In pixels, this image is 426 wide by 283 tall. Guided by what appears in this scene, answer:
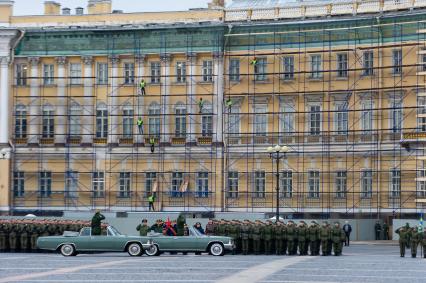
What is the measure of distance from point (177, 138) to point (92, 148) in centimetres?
540

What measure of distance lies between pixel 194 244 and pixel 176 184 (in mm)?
31994

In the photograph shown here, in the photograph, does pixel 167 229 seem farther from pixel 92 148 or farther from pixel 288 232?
pixel 92 148

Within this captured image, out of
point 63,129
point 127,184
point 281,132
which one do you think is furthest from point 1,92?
point 281,132

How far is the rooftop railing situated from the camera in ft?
243

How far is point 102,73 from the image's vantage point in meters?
82.2

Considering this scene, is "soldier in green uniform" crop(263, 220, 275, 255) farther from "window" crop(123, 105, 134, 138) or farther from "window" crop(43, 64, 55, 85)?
"window" crop(43, 64, 55, 85)

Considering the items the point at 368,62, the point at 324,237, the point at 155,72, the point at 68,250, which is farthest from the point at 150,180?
the point at 68,250

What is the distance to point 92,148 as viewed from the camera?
8144cm

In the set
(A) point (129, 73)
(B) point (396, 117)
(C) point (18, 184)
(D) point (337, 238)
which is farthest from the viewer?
(C) point (18, 184)

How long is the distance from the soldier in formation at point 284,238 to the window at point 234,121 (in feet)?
88.1

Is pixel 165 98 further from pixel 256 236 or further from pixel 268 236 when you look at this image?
pixel 268 236

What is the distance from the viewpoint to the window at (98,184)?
81.2m

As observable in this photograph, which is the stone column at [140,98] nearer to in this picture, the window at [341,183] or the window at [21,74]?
the window at [21,74]

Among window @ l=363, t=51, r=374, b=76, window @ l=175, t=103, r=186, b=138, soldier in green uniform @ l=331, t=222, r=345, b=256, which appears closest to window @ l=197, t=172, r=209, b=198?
window @ l=175, t=103, r=186, b=138
